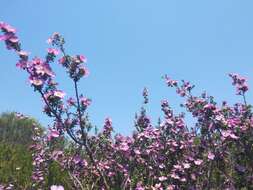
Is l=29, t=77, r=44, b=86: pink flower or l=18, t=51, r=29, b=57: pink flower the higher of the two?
l=18, t=51, r=29, b=57: pink flower

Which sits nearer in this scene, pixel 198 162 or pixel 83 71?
pixel 83 71

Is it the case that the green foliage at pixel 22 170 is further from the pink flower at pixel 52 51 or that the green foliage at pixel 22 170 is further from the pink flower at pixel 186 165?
the pink flower at pixel 52 51

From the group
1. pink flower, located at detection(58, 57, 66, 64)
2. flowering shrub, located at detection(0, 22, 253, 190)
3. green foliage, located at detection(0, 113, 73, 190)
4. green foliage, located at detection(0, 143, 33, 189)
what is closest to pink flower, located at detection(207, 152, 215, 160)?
flowering shrub, located at detection(0, 22, 253, 190)

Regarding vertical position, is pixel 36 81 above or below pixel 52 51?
below

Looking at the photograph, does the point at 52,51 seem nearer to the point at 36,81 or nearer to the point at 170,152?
the point at 36,81

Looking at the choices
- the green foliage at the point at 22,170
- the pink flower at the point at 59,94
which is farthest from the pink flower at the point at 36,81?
the green foliage at the point at 22,170

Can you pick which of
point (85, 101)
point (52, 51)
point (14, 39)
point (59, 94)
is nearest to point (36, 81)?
point (59, 94)

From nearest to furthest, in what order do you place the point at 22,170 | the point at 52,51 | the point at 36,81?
the point at 36,81
the point at 52,51
the point at 22,170

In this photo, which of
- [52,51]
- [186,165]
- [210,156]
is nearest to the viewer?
[52,51]

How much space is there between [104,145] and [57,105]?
6.09 feet

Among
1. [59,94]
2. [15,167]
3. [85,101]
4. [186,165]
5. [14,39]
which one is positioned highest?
[14,39]

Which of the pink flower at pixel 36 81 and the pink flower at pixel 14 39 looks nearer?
the pink flower at pixel 36 81

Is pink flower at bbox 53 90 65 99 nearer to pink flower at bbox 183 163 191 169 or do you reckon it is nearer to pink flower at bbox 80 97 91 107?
pink flower at bbox 80 97 91 107

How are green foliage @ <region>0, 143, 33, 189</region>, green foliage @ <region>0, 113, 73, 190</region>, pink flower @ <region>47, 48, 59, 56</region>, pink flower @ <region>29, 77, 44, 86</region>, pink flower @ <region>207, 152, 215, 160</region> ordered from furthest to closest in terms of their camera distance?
green foliage @ <region>0, 143, 33, 189</region>
green foliage @ <region>0, 113, 73, 190</region>
pink flower @ <region>207, 152, 215, 160</region>
pink flower @ <region>47, 48, 59, 56</region>
pink flower @ <region>29, 77, 44, 86</region>
